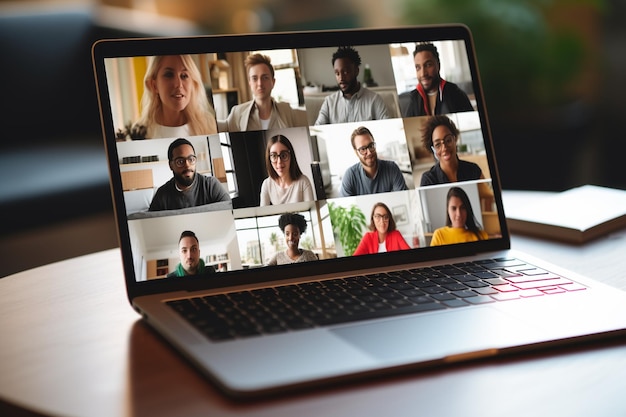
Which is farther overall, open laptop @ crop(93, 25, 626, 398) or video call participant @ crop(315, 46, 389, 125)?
video call participant @ crop(315, 46, 389, 125)

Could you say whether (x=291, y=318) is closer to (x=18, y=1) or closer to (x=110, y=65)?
(x=110, y=65)

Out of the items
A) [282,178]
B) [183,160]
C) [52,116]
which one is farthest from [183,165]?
[52,116]

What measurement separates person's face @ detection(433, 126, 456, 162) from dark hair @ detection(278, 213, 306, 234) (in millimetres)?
186

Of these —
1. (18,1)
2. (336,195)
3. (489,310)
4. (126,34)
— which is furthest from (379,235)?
(18,1)

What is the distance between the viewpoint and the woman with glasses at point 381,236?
79 centimetres

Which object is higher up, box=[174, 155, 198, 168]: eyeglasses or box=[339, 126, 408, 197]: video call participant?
box=[174, 155, 198, 168]: eyeglasses

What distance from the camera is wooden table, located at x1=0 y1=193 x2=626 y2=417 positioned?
1.62 feet

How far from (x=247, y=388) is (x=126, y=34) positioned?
221 centimetres

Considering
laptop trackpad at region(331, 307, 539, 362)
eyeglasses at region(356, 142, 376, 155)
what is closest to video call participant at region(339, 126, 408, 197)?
eyeglasses at region(356, 142, 376, 155)

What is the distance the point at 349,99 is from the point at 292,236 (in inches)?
7.0


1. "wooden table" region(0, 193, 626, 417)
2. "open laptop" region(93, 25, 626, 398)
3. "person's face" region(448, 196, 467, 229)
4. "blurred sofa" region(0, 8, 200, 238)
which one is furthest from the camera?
"blurred sofa" region(0, 8, 200, 238)

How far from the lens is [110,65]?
0.77 meters

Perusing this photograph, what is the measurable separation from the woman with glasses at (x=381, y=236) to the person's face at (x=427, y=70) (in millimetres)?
164

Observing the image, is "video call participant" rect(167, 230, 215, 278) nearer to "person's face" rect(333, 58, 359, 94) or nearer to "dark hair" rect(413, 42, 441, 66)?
"person's face" rect(333, 58, 359, 94)
